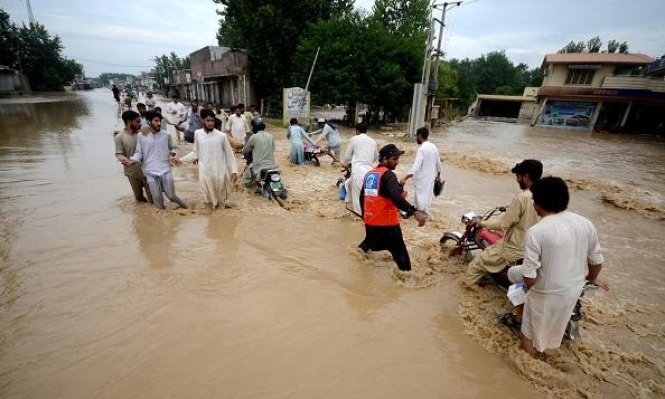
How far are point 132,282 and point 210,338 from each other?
4.76 ft

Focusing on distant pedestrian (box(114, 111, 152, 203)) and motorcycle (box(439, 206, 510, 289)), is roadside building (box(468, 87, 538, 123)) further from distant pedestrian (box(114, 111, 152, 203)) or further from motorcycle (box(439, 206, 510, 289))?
distant pedestrian (box(114, 111, 152, 203))

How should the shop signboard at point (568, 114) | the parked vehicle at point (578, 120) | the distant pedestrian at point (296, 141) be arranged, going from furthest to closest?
the parked vehicle at point (578, 120) < the shop signboard at point (568, 114) < the distant pedestrian at point (296, 141)

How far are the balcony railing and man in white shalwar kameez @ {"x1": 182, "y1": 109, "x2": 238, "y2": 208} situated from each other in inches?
1214

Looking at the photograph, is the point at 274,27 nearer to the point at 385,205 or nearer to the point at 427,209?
the point at 427,209

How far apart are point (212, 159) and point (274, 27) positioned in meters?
17.6

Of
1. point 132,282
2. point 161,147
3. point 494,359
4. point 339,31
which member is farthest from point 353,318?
point 339,31

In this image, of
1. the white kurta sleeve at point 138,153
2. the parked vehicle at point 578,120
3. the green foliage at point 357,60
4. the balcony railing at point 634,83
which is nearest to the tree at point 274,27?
the green foliage at point 357,60

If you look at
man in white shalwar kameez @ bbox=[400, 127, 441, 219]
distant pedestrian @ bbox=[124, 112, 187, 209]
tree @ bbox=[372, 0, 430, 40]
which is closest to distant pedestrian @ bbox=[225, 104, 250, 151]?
distant pedestrian @ bbox=[124, 112, 187, 209]

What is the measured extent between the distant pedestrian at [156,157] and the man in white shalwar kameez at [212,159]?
41cm

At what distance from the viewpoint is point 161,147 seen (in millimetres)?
5488

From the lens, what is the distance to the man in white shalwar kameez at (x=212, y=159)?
222 inches

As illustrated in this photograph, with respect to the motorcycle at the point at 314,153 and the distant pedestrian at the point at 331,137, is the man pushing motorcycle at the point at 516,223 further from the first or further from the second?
the motorcycle at the point at 314,153

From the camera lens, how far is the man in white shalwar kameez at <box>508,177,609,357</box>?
93.8 inches

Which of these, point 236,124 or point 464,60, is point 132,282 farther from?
point 464,60
